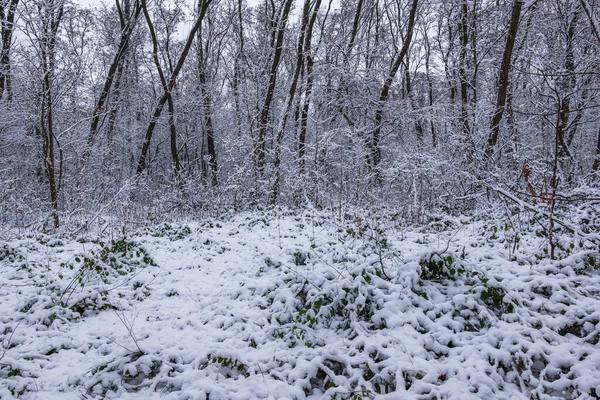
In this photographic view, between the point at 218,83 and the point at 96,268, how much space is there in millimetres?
16032

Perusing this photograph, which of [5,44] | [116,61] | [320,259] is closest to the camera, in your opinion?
[320,259]

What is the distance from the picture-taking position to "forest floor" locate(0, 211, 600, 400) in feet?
9.05

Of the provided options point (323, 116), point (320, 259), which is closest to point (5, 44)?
point (323, 116)

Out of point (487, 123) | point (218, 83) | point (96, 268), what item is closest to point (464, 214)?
point (487, 123)

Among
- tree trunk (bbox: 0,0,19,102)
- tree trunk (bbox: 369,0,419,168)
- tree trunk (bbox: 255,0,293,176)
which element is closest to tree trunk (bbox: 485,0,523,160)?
tree trunk (bbox: 369,0,419,168)

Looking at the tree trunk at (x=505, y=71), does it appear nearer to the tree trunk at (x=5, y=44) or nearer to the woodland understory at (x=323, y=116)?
A: the woodland understory at (x=323, y=116)

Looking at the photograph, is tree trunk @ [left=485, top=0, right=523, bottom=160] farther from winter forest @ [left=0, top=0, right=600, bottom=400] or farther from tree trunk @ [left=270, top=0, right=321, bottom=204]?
tree trunk @ [left=270, top=0, right=321, bottom=204]

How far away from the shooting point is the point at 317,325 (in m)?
3.72

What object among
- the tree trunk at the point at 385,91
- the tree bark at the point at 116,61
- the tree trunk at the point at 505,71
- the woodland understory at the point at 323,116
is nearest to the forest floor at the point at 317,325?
the woodland understory at the point at 323,116

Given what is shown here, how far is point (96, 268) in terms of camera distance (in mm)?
5152

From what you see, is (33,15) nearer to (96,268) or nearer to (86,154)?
(86,154)

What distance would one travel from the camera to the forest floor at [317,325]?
9.05 ft

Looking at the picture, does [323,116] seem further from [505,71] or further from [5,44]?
[5,44]

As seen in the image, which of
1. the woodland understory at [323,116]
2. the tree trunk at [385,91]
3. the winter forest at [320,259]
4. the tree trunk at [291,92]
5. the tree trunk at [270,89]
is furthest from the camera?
the tree trunk at [270,89]
